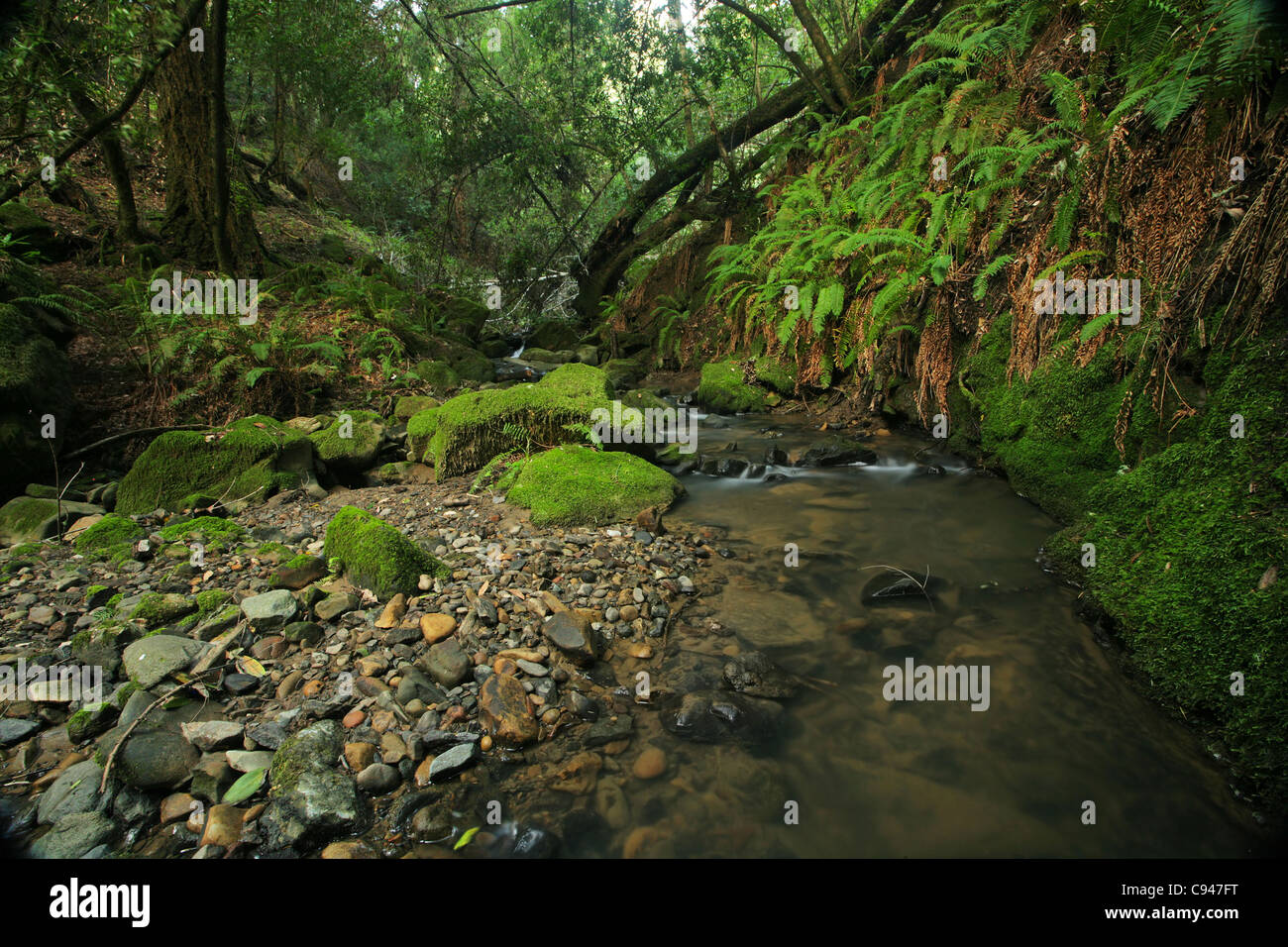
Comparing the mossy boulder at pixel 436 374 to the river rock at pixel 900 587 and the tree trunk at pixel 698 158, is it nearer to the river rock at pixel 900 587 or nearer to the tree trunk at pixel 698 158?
the tree trunk at pixel 698 158

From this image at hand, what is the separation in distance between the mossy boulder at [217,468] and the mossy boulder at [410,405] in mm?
1876

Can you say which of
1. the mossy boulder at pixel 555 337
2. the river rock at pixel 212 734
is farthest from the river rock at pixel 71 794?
the mossy boulder at pixel 555 337

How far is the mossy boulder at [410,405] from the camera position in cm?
816

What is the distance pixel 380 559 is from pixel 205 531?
2.12 m

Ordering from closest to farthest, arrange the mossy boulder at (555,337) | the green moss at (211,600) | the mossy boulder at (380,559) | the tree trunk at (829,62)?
the green moss at (211,600) < the mossy boulder at (380,559) < the tree trunk at (829,62) < the mossy boulder at (555,337)

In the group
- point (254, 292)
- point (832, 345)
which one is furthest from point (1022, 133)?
point (254, 292)

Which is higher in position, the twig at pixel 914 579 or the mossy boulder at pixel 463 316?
the mossy boulder at pixel 463 316

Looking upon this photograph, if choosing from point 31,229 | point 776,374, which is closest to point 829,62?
point 776,374

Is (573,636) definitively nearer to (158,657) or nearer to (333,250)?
(158,657)

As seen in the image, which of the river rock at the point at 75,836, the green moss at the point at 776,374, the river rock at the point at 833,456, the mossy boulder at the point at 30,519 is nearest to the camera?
the river rock at the point at 75,836

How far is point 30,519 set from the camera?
15.6 feet

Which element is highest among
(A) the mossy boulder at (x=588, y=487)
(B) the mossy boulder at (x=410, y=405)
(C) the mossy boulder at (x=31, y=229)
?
(C) the mossy boulder at (x=31, y=229)

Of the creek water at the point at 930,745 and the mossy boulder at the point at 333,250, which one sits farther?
the mossy boulder at the point at 333,250

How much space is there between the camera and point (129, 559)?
166 inches
